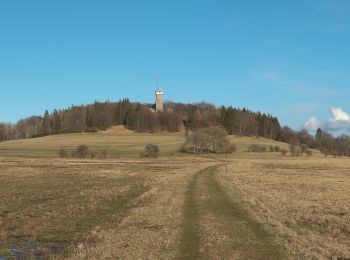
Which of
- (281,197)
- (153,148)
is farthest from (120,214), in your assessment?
(153,148)

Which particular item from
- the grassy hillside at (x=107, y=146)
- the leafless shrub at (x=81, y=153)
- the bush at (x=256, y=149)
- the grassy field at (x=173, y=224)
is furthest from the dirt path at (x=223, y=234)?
the bush at (x=256, y=149)

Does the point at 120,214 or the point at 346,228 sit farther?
the point at 120,214

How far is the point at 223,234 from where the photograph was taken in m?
16.8

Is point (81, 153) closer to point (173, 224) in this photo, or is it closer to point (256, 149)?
point (256, 149)

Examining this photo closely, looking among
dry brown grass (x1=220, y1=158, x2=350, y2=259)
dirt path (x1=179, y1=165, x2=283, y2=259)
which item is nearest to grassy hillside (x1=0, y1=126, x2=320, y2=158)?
dry brown grass (x1=220, y1=158, x2=350, y2=259)

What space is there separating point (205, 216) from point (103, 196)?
984cm

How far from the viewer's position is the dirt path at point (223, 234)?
13.8 metres

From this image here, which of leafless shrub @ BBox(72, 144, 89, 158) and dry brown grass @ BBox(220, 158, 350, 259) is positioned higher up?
leafless shrub @ BBox(72, 144, 89, 158)

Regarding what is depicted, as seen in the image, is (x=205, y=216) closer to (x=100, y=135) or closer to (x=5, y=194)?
(x=5, y=194)

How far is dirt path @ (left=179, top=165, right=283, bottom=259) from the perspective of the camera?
13781 mm

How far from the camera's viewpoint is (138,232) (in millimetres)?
17250

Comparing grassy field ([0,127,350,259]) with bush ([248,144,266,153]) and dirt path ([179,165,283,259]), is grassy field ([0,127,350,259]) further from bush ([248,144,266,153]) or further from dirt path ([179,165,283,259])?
bush ([248,144,266,153])

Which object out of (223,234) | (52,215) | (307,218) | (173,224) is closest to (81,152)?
(52,215)

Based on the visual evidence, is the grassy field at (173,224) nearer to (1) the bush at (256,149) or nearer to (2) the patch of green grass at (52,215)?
(2) the patch of green grass at (52,215)
